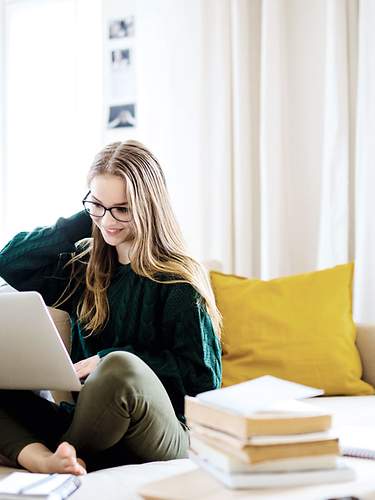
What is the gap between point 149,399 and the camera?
1.63m

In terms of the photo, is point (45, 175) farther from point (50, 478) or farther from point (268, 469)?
point (268, 469)

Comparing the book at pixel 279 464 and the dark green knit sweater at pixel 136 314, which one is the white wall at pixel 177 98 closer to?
the dark green knit sweater at pixel 136 314

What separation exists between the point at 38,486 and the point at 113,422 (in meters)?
0.23

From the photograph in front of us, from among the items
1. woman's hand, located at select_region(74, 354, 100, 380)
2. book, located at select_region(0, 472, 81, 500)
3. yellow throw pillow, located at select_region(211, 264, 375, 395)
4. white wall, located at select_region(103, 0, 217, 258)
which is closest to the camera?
book, located at select_region(0, 472, 81, 500)

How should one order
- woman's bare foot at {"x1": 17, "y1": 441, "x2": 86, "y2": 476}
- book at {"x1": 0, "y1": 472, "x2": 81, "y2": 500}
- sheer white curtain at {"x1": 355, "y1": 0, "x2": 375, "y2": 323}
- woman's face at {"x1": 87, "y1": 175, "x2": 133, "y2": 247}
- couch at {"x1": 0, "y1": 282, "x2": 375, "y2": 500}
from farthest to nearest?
sheer white curtain at {"x1": 355, "y1": 0, "x2": 375, "y2": 323} < woman's face at {"x1": 87, "y1": 175, "x2": 133, "y2": 247} < woman's bare foot at {"x1": 17, "y1": 441, "x2": 86, "y2": 476} < book at {"x1": 0, "y1": 472, "x2": 81, "y2": 500} < couch at {"x1": 0, "y1": 282, "x2": 375, "y2": 500}

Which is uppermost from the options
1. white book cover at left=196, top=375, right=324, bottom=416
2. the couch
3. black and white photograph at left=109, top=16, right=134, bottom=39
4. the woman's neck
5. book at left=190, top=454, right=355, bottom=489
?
black and white photograph at left=109, top=16, right=134, bottom=39

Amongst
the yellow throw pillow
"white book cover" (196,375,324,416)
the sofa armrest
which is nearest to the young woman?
"white book cover" (196,375,324,416)

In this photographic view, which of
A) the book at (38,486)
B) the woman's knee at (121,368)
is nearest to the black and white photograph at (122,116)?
the woman's knee at (121,368)

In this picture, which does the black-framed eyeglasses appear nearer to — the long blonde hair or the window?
the long blonde hair

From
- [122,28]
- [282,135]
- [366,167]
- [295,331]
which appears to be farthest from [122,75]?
[295,331]

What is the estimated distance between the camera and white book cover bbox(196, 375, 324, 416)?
1300mm

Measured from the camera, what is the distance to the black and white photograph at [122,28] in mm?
3234

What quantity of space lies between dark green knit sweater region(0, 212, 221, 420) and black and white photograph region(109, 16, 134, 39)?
126 centimetres

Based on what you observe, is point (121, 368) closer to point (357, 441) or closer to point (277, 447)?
point (277, 447)
